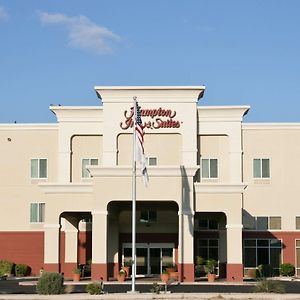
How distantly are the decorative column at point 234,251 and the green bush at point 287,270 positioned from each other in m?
8.94

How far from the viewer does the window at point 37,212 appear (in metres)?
56.8

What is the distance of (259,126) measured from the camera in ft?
183

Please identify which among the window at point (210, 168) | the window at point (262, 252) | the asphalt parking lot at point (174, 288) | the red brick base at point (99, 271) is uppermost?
the window at point (210, 168)

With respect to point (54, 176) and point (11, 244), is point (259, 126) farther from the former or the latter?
point (11, 244)

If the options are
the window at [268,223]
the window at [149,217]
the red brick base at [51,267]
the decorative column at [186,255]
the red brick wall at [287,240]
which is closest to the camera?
the decorative column at [186,255]

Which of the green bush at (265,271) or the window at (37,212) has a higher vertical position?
the window at (37,212)

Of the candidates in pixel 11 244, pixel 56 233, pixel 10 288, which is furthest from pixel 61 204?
pixel 11 244

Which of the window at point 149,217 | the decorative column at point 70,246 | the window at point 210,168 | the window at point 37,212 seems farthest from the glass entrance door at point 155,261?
the window at point 37,212

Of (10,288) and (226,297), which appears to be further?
(10,288)

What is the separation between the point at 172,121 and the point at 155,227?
7842 mm

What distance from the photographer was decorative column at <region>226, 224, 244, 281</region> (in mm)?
45969

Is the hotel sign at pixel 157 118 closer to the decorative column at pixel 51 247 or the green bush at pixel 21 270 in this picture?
the decorative column at pixel 51 247

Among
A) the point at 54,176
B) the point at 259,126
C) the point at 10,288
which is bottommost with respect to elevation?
the point at 10,288

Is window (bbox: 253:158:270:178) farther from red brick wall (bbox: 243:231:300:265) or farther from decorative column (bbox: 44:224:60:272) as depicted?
decorative column (bbox: 44:224:60:272)
